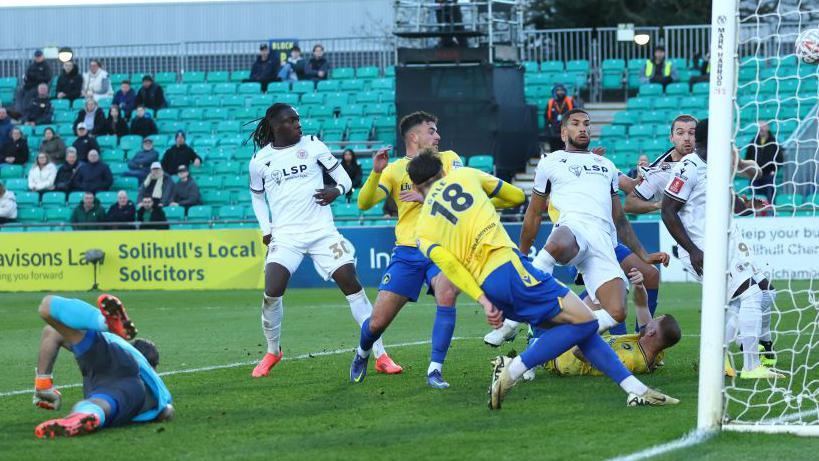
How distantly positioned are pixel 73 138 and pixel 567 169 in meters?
22.1

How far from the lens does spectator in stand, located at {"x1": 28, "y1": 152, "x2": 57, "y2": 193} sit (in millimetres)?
26828

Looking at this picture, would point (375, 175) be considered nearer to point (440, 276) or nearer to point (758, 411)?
point (440, 276)

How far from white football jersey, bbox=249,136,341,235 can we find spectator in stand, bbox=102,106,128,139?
19.2 m

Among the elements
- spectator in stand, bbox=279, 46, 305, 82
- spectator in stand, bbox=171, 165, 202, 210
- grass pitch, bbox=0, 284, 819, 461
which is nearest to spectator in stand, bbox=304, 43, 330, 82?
spectator in stand, bbox=279, 46, 305, 82

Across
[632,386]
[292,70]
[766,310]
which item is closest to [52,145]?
[292,70]

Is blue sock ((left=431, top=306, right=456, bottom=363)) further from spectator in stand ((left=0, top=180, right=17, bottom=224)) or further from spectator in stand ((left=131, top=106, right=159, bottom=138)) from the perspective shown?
spectator in stand ((left=131, top=106, right=159, bottom=138))

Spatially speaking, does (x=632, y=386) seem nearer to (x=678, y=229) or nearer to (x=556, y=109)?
(x=678, y=229)

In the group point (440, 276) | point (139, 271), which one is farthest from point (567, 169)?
point (139, 271)

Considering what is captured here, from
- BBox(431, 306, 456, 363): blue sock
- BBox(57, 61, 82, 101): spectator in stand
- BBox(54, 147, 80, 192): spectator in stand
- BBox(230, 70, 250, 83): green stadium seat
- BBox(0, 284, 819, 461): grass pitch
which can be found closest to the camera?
BBox(0, 284, 819, 461): grass pitch

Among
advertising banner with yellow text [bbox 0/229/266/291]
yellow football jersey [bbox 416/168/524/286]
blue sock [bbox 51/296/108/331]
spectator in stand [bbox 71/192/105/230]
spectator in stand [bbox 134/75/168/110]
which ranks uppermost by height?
spectator in stand [bbox 134/75/168/110]

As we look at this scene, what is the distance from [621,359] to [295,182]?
9.73 ft

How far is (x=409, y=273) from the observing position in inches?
380

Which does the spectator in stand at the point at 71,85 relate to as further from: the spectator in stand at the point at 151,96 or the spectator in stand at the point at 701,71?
the spectator in stand at the point at 701,71

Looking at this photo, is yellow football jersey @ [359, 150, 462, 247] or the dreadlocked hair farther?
the dreadlocked hair
